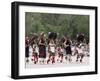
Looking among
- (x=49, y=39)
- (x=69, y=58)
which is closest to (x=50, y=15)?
(x=49, y=39)

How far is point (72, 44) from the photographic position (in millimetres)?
1551

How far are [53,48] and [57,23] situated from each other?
13cm

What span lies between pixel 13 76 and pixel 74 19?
0.44 meters

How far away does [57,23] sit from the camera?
152 cm

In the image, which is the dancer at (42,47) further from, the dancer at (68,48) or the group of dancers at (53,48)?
the dancer at (68,48)

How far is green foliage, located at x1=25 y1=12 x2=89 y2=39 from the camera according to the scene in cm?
145

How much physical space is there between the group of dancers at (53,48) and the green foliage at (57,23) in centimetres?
3

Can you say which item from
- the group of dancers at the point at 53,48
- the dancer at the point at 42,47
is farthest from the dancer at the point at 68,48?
the dancer at the point at 42,47

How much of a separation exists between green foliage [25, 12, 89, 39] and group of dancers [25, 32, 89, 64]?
1.0 inches

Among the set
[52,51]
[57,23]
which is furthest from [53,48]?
[57,23]

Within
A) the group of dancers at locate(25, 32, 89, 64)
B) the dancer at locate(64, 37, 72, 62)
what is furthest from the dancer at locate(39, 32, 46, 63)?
the dancer at locate(64, 37, 72, 62)

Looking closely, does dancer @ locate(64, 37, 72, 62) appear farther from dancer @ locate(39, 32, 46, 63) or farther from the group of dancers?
dancer @ locate(39, 32, 46, 63)

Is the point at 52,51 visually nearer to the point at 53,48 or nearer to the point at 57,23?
the point at 53,48

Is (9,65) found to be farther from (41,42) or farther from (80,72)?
(80,72)
